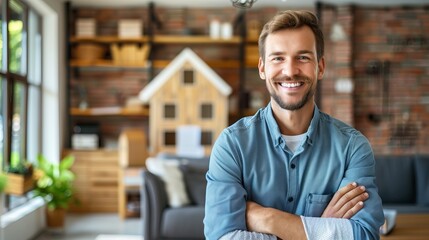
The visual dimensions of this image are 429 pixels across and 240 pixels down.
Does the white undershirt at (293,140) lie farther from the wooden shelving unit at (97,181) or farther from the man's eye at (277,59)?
the wooden shelving unit at (97,181)

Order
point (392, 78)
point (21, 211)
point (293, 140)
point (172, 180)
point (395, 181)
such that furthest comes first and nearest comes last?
point (392, 78) → point (21, 211) → point (395, 181) → point (172, 180) → point (293, 140)

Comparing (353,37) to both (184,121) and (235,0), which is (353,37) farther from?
(235,0)

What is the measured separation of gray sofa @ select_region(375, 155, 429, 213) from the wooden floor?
251cm

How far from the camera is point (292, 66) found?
4.95ft

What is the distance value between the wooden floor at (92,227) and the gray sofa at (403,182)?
8.23ft

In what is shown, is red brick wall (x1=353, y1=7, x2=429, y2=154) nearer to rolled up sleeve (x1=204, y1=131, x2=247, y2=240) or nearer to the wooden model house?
the wooden model house

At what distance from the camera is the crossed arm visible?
1.54 meters

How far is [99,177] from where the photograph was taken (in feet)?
23.1

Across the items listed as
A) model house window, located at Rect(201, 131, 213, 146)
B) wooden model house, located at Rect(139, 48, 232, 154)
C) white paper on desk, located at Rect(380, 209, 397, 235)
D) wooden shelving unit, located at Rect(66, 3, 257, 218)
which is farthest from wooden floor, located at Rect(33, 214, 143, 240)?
white paper on desk, located at Rect(380, 209, 397, 235)

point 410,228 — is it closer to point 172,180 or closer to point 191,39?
point 172,180

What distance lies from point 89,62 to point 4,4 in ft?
6.58

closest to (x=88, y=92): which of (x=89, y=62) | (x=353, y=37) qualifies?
(x=89, y=62)

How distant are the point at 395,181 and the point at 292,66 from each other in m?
4.01

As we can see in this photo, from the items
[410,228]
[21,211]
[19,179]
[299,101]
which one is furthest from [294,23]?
[21,211]
